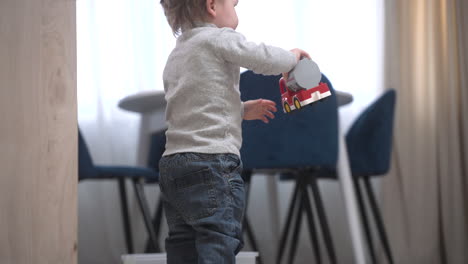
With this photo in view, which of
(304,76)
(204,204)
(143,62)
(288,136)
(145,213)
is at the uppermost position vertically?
(143,62)

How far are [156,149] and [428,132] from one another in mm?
1332

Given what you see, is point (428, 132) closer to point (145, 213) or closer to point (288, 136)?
point (288, 136)

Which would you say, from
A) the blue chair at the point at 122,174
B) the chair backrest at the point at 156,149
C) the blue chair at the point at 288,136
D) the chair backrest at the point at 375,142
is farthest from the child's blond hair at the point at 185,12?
the chair backrest at the point at 156,149

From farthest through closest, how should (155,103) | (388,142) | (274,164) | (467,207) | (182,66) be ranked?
1. (467,207)
2. (155,103)
3. (388,142)
4. (274,164)
5. (182,66)

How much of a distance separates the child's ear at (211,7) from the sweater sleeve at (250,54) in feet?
0.20

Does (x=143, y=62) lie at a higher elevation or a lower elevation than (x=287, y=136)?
higher

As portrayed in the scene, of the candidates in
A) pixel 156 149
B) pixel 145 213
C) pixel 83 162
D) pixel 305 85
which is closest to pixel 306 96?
pixel 305 85

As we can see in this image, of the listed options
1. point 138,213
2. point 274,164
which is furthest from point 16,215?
point 138,213

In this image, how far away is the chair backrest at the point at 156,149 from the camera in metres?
2.48

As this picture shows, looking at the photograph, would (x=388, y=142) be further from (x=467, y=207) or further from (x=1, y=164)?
(x=1, y=164)

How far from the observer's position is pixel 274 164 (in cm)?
170

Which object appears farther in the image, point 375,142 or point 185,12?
point 375,142

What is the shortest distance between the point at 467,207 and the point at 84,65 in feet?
6.44

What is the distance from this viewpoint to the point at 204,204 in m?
0.98
